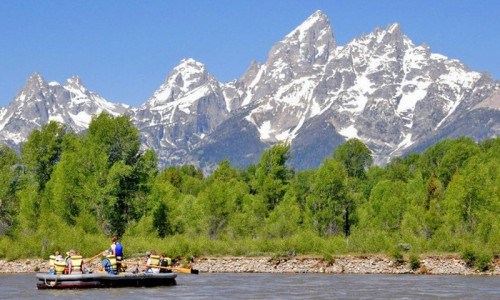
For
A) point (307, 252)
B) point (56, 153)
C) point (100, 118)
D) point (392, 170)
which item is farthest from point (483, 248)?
point (392, 170)

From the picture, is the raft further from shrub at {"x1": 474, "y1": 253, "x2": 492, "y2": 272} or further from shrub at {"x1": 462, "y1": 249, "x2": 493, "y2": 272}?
shrub at {"x1": 474, "y1": 253, "x2": 492, "y2": 272}

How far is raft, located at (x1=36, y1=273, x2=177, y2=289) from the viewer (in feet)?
208

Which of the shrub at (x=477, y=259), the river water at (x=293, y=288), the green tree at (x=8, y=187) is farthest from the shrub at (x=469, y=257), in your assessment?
the green tree at (x=8, y=187)

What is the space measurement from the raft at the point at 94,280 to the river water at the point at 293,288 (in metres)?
0.92

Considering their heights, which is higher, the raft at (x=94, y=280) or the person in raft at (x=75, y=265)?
the person in raft at (x=75, y=265)

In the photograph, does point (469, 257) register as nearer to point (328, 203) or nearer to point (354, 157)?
point (328, 203)

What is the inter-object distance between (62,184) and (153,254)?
3377 cm

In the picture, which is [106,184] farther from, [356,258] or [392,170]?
[392,170]

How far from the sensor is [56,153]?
112m

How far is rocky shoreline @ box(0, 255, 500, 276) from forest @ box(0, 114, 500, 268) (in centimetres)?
154

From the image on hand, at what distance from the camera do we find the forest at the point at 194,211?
92500 millimetres

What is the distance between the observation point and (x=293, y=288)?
6581 cm

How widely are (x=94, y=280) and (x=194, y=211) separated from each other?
57.6m

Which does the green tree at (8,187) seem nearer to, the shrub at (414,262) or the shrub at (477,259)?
the shrub at (414,262)
